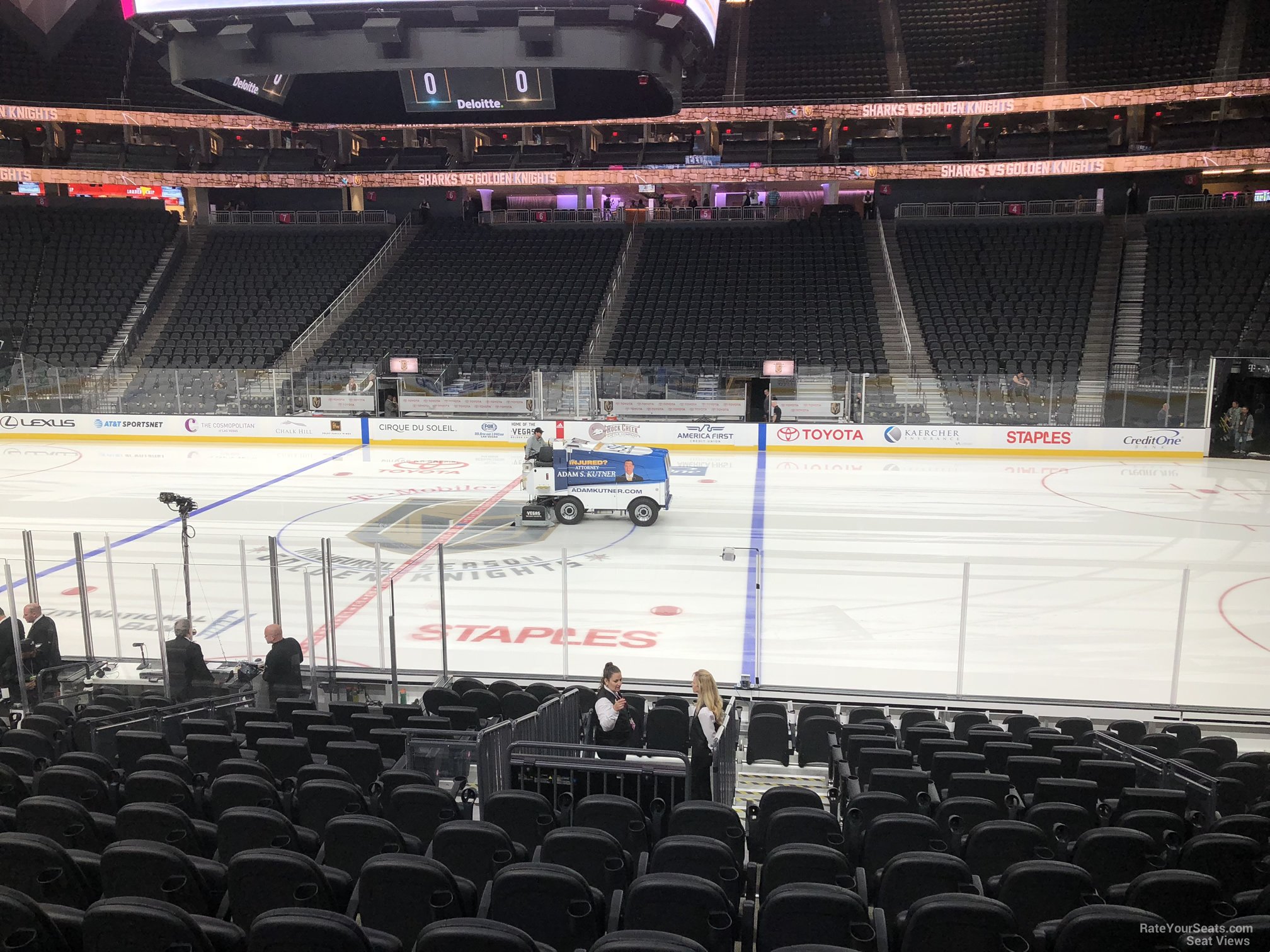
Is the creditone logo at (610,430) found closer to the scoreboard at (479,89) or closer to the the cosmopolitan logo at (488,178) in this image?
the the cosmopolitan logo at (488,178)

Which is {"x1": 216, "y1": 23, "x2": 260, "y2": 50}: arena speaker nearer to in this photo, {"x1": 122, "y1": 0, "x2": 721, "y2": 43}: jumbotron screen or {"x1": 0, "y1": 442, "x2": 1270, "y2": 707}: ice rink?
{"x1": 122, "y1": 0, "x2": 721, "y2": 43}: jumbotron screen

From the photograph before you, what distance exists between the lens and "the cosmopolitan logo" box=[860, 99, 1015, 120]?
3166 cm

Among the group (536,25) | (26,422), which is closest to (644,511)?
(536,25)

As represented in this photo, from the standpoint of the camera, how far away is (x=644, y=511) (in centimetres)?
1659

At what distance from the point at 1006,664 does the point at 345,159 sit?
1426 inches

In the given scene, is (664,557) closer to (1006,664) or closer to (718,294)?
(1006,664)

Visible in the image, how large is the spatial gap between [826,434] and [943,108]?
582 inches

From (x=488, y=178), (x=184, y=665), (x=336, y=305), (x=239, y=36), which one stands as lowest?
(x=184, y=665)

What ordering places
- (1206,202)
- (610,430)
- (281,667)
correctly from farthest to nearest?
(1206,202)
(610,430)
(281,667)

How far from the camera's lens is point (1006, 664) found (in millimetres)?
10305

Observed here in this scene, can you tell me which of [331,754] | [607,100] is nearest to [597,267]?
[607,100]

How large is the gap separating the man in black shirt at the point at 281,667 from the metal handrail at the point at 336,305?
2056 centimetres

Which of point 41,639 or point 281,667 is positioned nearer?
point 281,667

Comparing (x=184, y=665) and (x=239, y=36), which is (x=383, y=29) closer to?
(x=239, y=36)
